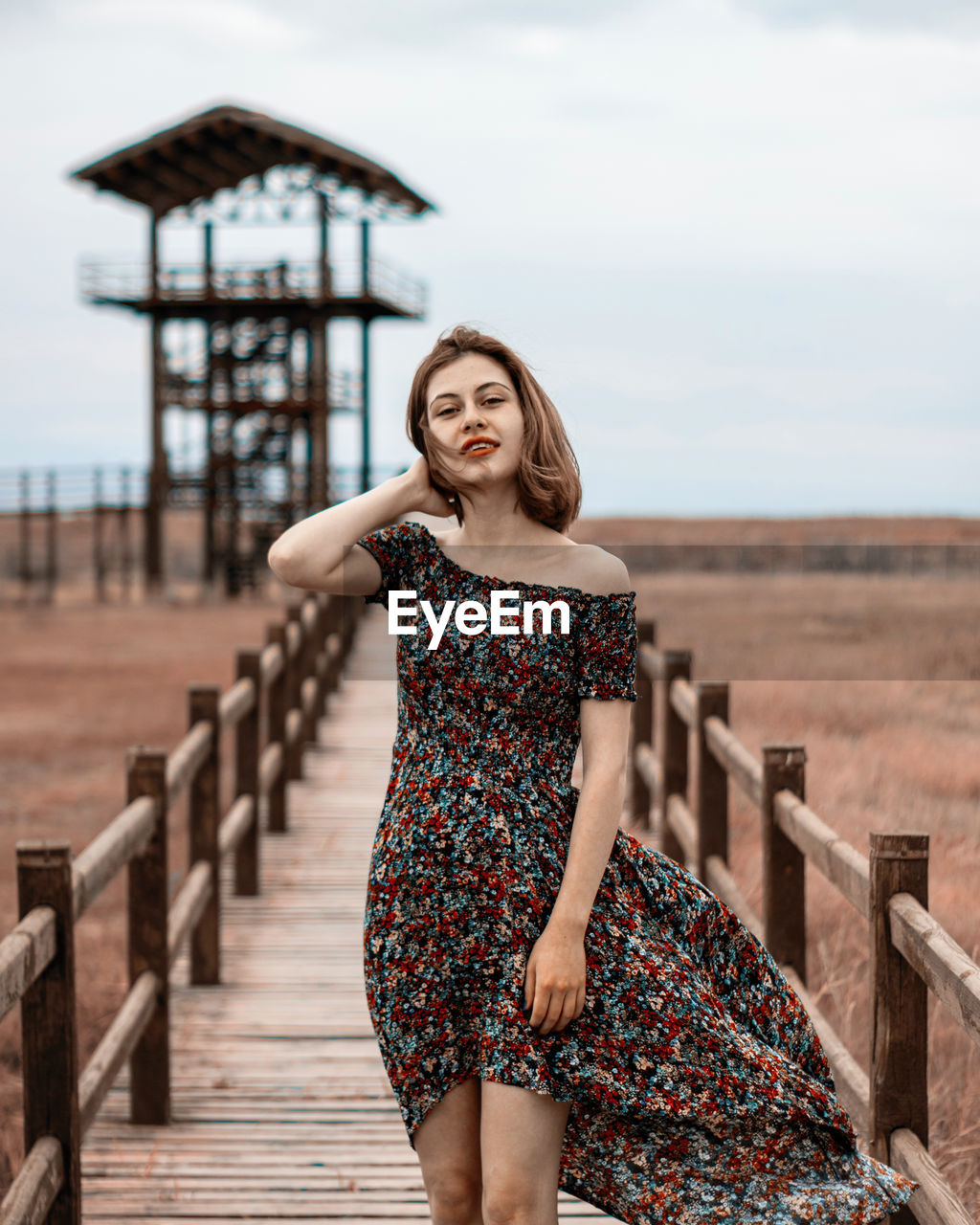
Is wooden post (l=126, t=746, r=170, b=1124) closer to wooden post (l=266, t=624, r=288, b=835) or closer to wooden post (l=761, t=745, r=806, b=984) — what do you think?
wooden post (l=761, t=745, r=806, b=984)

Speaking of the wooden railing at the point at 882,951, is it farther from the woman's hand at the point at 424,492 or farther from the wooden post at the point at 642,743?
the wooden post at the point at 642,743

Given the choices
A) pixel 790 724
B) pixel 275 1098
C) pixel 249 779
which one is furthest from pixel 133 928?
pixel 790 724

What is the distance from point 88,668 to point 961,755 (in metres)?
12.3

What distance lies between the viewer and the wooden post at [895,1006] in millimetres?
2713

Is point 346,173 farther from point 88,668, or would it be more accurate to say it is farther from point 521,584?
point 521,584

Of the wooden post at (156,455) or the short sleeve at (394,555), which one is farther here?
the wooden post at (156,455)

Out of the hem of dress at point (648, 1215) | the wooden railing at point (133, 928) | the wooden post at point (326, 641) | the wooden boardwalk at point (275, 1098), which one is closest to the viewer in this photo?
the hem of dress at point (648, 1215)

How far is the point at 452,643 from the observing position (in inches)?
88.6

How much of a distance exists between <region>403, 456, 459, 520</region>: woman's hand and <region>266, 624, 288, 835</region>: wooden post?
17.6 feet

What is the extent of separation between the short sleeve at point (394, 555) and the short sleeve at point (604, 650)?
30 cm

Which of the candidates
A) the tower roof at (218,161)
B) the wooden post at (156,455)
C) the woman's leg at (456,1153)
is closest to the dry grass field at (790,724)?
the woman's leg at (456,1153)

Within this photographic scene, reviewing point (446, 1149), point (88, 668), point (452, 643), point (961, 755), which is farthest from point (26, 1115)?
point (88, 668)

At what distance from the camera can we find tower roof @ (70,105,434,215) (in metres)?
24.3

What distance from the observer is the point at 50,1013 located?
2861 mm
